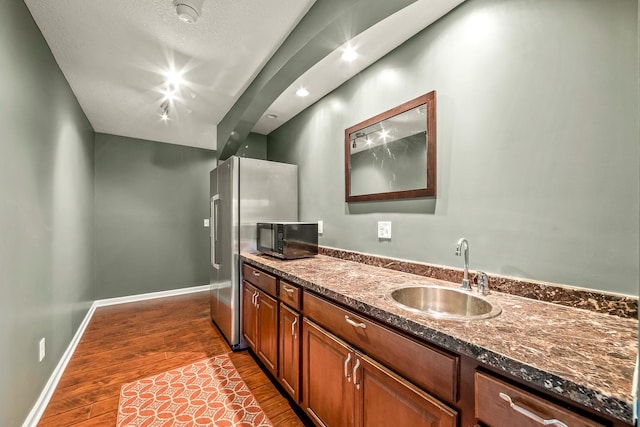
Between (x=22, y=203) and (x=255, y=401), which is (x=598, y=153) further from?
(x=22, y=203)

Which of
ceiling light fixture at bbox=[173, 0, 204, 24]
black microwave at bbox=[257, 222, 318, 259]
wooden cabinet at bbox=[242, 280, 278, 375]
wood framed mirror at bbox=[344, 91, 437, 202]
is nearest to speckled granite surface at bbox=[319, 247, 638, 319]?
wood framed mirror at bbox=[344, 91, 437, 202]

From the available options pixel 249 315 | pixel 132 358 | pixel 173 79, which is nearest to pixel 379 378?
pixel 249 315

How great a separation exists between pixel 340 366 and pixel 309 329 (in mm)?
282

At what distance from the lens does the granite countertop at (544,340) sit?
22.2 inches

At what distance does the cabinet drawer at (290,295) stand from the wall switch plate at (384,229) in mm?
738

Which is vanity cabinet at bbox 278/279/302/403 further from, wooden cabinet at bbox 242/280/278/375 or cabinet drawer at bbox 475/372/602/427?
cabinet drawer at bbox 475/372/602/427

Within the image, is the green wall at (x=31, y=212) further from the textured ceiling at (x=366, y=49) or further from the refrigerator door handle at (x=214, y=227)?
the textured ceiling at (x=366, y=49)

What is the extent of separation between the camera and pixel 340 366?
49.1 inches

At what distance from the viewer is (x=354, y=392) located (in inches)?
45.7

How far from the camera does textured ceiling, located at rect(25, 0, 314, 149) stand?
61.6 inches

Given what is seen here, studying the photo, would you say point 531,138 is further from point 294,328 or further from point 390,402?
point 294,328

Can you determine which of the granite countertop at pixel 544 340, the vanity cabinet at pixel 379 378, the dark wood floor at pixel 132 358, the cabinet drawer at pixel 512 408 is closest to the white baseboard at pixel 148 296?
the dark wood floor at pixel 132 358

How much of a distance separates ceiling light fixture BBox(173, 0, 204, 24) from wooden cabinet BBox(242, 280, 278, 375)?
1.82 m

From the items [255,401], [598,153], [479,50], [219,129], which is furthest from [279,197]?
[598,153]
